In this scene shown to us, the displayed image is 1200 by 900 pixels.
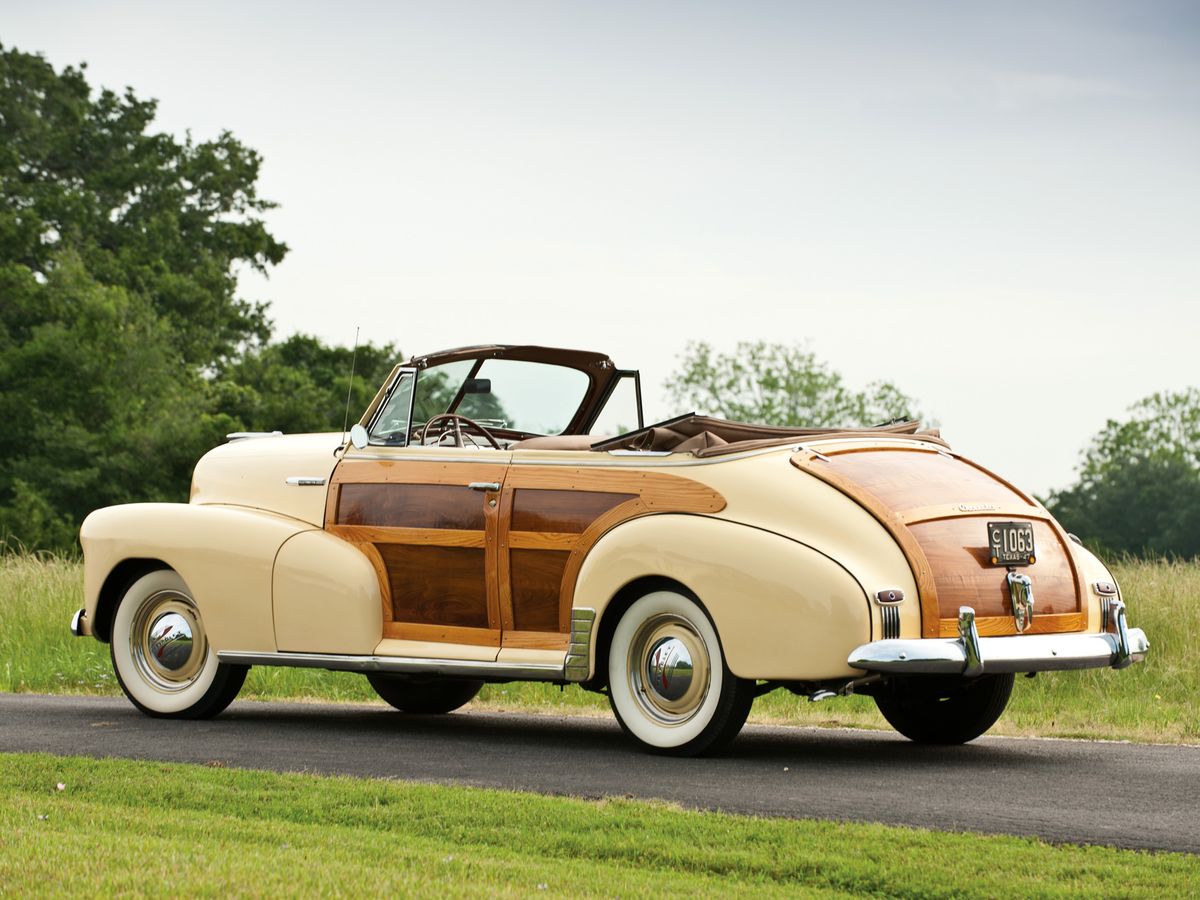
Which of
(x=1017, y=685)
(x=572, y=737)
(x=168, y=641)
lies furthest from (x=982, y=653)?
(x=168, y=641)

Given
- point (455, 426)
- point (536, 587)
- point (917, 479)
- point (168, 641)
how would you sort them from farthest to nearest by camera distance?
point (168, 641)
point (455, 426)
point (536, 587)
point (917, 479)

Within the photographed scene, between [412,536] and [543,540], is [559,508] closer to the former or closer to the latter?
[543,540]

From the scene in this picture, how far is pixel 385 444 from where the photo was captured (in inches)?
375

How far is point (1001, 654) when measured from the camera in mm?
7465

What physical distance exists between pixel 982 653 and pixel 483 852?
2.79 meters

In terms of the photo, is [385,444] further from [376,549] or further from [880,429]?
[880,429]

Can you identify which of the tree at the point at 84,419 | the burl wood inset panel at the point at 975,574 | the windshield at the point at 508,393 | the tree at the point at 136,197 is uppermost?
the tree at the point at 136,197

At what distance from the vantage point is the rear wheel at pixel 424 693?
422 inches

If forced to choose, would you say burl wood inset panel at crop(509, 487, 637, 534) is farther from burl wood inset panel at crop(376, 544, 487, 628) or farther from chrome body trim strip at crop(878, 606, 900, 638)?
chrome body trim strip at crop(878, 606, 900, 638)

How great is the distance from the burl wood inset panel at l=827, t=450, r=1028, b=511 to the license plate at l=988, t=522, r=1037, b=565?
0.22 m

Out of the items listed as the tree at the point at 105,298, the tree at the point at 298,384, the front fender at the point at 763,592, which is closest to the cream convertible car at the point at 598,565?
the front fender at the point at 763,592

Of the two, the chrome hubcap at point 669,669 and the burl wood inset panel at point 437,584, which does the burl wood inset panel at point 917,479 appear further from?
the burl wood inset panel at point 437,584

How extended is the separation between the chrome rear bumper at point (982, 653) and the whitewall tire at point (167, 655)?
4178 mm

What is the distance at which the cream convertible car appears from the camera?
7469mm
